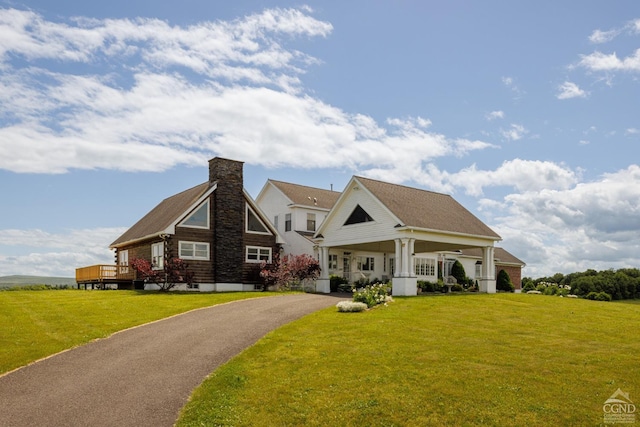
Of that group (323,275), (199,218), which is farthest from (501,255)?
(199,218)

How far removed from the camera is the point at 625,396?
11.8 m

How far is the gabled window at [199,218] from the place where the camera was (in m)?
37.3

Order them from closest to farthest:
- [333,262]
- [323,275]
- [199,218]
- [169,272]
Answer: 1. [169,272]
2. [199,218]
3. [323,275]
4. [333,262]

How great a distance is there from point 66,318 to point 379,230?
1835cm

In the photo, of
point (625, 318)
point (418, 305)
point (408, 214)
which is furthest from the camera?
point (408, 214)

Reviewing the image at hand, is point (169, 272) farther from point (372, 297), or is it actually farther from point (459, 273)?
point (459, 273)

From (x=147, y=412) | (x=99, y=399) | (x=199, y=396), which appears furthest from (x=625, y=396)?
(x=99, y=399)

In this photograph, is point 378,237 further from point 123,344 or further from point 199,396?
point 199,396

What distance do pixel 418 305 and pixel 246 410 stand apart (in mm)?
15518

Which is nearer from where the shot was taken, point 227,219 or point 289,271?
point 289,271

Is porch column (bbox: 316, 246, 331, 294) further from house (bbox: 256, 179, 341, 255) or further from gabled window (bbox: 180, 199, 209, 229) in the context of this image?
gabled window (bbox: 180, 199, 209, 229)

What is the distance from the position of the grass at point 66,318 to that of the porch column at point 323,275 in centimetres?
893

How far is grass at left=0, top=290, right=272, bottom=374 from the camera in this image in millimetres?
16766

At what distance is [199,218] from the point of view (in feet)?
124
